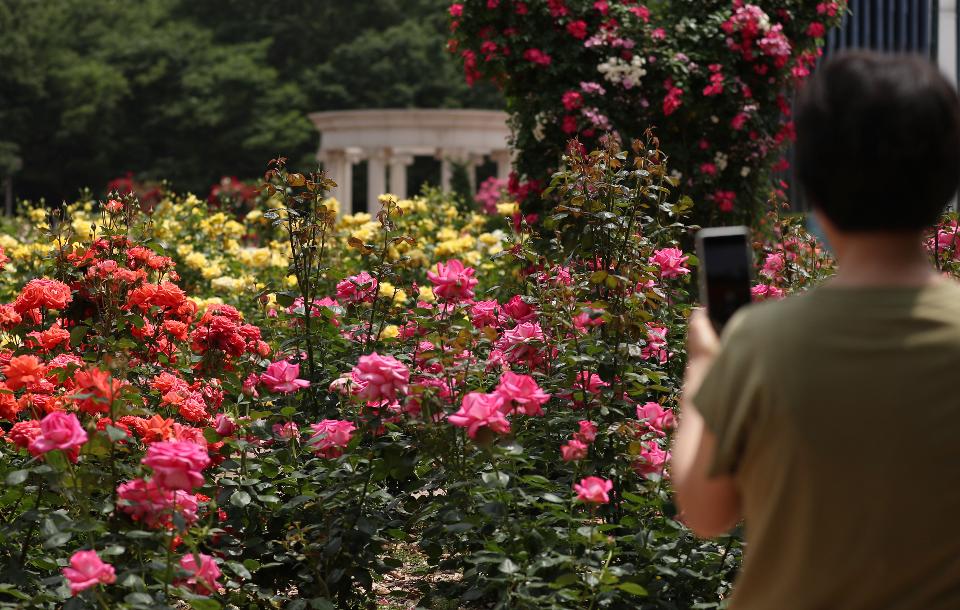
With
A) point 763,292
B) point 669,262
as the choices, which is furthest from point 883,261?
point 763,292

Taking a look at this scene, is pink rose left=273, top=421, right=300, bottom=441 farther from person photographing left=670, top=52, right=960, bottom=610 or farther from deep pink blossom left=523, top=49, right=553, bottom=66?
deep pink blossom left=523, top=49, right=553, bottom=66

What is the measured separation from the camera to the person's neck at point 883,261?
130 centimetres

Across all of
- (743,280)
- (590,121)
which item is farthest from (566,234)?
(590,121)

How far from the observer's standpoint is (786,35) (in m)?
8.20

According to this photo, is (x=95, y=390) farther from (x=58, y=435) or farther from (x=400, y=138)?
(x=400, y=138)

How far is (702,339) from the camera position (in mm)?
1450

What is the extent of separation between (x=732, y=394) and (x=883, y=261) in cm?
20

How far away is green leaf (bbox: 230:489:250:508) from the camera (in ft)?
9.77

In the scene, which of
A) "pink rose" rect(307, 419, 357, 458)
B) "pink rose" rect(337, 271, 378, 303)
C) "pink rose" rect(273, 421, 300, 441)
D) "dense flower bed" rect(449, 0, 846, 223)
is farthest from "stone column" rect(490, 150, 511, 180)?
"pink rose" rect(307, 419, 357, 458)

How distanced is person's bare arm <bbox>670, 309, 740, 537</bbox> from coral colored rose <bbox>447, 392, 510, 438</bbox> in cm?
105

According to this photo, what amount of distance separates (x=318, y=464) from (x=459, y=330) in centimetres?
53

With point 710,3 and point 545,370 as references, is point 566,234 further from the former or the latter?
point 710,3

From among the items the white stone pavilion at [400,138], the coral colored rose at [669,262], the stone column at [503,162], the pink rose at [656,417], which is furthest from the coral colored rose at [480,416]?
the white stone pavilion at [400,138]

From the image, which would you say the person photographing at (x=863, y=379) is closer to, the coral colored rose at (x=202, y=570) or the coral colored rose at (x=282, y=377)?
the coral colored rose at (x=202, y=570)
